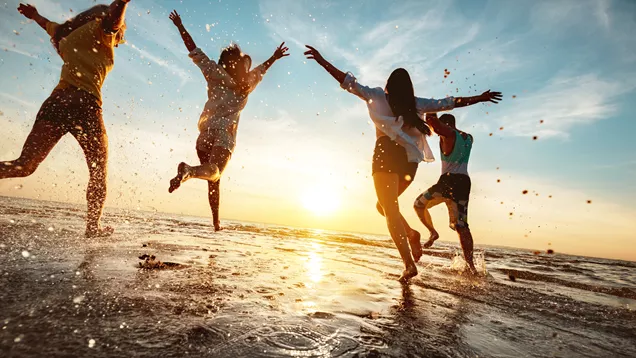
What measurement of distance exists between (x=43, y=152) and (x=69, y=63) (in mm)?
950

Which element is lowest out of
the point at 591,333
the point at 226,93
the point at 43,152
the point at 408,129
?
the point at 591,333

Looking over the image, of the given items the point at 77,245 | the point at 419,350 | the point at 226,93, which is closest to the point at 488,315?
the point at 419,350

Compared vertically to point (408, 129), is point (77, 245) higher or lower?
lower

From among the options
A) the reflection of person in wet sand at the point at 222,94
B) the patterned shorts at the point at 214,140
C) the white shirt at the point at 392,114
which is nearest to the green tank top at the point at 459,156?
the white shirt at the point at 392,114

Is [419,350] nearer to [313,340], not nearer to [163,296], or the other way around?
[313,340]

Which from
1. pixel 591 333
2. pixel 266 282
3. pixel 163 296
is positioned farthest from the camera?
pixel 266 282

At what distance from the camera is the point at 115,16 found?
3395mm

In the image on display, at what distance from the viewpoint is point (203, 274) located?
2.70m

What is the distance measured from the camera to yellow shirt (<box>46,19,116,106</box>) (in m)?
3.33

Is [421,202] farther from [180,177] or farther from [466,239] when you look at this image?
[180,177]

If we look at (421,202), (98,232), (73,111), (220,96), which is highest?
(220,96)

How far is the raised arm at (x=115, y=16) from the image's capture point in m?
3.34

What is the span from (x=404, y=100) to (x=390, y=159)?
0.71 meters

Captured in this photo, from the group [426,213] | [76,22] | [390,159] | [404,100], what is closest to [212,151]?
[76,22]
